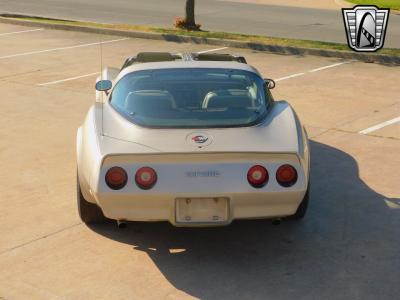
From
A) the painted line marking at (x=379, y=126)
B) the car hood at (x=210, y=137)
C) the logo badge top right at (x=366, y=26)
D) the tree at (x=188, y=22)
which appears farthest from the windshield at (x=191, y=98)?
the tree at (x=188, y=22)

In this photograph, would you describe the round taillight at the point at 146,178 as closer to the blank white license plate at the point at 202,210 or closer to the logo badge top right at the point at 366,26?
the blank white license plate at the point at 202,210

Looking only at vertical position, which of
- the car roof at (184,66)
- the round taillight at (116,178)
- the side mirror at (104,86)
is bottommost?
the round taillight at (116,178)

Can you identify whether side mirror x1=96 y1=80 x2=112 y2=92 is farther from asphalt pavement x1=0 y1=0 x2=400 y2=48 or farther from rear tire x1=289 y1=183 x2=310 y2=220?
asphalt pavement x1=0 y1=0 x2=400 y2=48

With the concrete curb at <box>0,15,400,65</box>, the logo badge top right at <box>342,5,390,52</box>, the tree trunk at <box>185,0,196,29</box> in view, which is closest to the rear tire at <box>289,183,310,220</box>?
the concrete curb at <box>0,15,400,65</box>

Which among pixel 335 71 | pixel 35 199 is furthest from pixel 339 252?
pixel 335 71

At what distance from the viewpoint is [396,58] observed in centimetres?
1468

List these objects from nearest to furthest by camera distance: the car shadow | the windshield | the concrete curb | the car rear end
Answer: the car shadow, the car rear end, the windshield, the concrete curb

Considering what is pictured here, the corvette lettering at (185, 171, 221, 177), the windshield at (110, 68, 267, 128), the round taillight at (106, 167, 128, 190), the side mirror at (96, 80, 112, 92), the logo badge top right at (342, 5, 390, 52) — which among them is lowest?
the logo badge top right at (342, 5, 390, 52)

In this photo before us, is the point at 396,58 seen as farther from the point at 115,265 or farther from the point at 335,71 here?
the point at 115,265

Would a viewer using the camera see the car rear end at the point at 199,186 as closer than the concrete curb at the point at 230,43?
Yes

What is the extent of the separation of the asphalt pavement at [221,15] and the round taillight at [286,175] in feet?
40.7

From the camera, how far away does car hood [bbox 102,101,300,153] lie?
19.3 feet

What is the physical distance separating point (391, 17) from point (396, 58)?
884 cm

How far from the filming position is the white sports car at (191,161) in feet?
18.8
